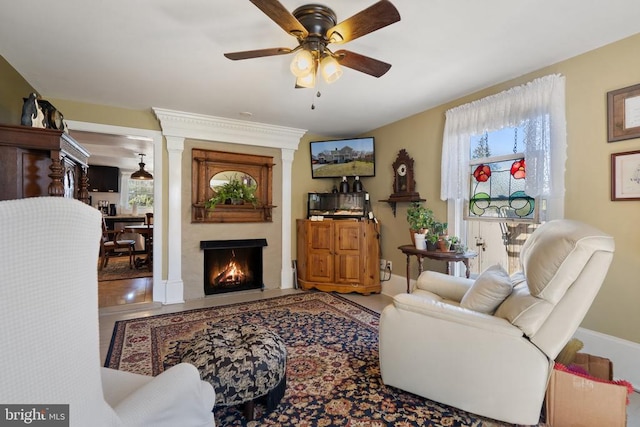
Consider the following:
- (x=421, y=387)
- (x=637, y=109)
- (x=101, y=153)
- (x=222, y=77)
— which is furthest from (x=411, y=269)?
(x=101, y=153)

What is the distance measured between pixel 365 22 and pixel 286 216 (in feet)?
10.8

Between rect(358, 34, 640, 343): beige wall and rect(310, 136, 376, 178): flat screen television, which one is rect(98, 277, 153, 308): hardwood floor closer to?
rect(310, 136, 376, 178): flat screen television

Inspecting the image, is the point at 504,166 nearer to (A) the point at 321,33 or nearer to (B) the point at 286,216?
(A) the point at 321,33

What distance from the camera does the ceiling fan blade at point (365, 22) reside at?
1.44 metres

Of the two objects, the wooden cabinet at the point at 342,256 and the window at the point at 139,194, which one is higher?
the window at the point at 139,194

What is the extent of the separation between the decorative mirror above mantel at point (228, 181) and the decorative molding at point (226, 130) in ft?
0.69

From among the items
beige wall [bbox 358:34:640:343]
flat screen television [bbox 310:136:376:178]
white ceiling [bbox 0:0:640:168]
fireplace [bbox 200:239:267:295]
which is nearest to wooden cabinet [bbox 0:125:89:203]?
white ceiling [bbox 0:0:640:168]

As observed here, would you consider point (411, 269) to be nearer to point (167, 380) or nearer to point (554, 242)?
point (554, 242)

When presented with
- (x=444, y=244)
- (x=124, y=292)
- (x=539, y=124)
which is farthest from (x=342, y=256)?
(x=124, y=292)

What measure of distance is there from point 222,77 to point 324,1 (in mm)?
1369

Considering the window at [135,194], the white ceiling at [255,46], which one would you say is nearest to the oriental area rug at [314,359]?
the white ceiling at [255,46]

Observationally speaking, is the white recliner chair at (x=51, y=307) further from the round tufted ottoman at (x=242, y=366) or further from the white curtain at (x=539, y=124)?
the white curtain at (x=539, y=124)

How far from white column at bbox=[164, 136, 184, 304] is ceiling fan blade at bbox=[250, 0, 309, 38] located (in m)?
2.73

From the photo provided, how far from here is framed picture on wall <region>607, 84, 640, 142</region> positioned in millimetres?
2049
